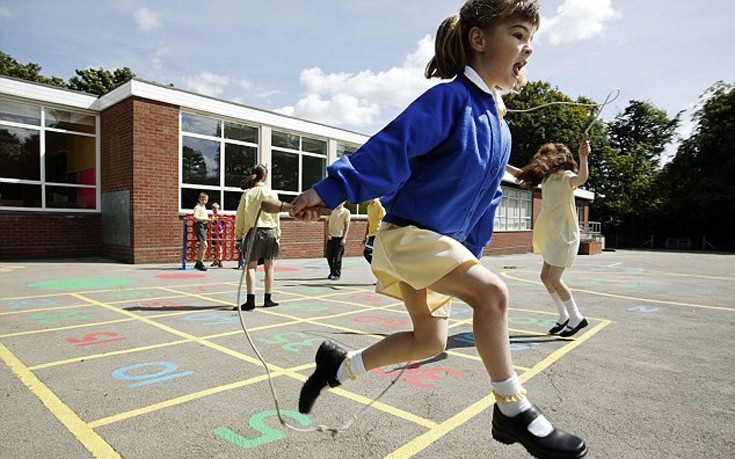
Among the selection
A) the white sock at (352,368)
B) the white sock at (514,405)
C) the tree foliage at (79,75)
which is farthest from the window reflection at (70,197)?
the tree foliage at (79,75)

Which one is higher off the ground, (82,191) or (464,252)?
(82,191)

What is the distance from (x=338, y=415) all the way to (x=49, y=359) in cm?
268

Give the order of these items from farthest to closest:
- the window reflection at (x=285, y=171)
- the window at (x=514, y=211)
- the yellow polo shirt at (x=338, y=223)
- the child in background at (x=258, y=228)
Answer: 1. the window at (x=514, y=211)
2. the window reflection at (x=285, y=171)
3. the yellow polo shirt at (x=338, y=223)
4. the child in background at (x=258, y=228)

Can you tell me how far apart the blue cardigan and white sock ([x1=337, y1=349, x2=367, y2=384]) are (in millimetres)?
808

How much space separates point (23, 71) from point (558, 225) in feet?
139

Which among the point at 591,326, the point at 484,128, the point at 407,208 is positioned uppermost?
the point at 484,128

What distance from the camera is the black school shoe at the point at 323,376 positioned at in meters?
2.57

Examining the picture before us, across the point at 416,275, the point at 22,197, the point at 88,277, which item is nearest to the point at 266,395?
the point at 416,275

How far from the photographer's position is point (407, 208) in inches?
83.4

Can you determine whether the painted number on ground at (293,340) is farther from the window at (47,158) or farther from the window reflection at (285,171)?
the window reflection at (285,171)

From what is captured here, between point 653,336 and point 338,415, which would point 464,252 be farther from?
point 653,336

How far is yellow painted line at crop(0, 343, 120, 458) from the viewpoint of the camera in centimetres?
237

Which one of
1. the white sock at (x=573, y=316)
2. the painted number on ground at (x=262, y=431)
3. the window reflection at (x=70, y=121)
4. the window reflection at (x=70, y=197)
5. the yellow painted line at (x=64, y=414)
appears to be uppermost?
the window reflection at (x=70, y=121)

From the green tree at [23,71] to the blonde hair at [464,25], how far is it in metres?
39.6
